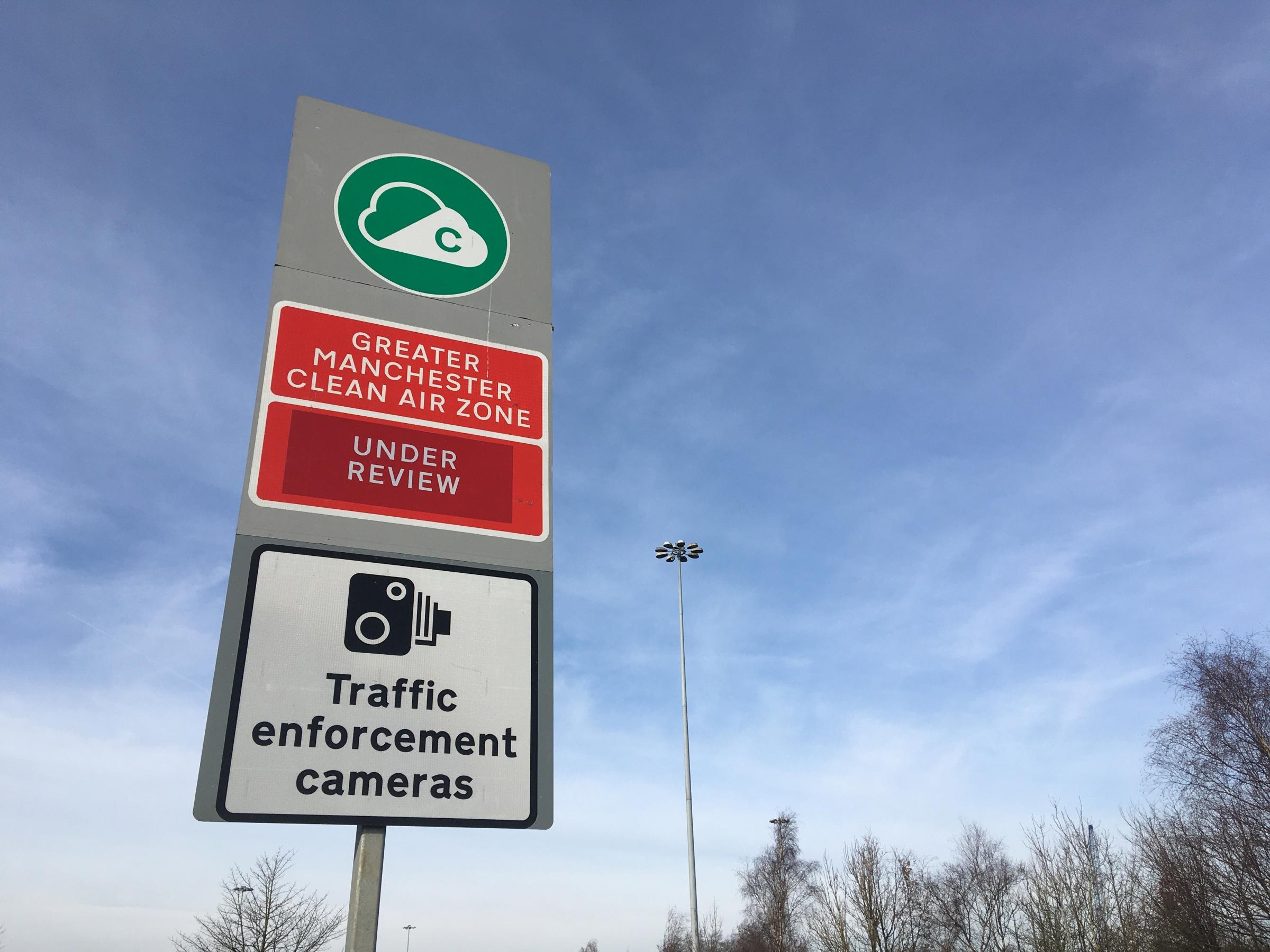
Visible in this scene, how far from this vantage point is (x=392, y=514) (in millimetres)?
2586

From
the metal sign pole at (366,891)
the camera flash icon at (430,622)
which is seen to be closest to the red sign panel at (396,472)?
the camera flash icon at (430,622)

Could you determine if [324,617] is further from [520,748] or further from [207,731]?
[520,748]

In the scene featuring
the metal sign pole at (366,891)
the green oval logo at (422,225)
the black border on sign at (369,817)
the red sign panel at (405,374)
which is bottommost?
the metal sign pole at (366,891)

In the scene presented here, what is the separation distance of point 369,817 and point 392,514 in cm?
85

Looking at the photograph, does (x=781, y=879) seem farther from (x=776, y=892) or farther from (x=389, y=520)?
(x=389, y=520)

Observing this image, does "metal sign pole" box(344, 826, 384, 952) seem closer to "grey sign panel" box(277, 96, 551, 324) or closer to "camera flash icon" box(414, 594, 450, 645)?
"camera flash icon" box(414, 594, 450, 645)

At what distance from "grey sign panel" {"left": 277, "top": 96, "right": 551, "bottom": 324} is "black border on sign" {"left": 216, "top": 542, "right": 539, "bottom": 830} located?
1.04 m

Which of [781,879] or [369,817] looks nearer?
[369,817]

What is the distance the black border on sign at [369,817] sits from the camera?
2117 mm

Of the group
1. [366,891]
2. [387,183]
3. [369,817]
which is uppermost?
[387,183]

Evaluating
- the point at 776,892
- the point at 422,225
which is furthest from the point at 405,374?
the point at 776,892

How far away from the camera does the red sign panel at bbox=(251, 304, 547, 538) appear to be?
8.39 ft

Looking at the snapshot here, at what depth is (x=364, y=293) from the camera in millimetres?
2941

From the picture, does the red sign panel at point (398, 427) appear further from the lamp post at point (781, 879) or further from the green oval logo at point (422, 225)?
the lamp post at point (781, 879)
